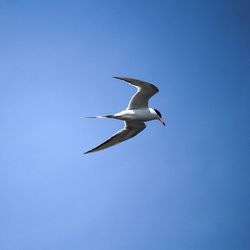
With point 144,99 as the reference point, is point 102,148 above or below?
below

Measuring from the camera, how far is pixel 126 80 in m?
13.4

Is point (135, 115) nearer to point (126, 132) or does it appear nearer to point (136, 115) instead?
point (136, 115)

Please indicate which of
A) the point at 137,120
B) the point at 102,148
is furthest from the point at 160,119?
the point at 102,148

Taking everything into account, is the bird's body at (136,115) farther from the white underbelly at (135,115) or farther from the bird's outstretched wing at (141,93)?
the bird's outstretched wing at (141,93)

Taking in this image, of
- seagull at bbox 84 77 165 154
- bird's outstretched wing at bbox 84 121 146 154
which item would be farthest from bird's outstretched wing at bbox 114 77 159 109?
bird's outstretched wing at bbox 84 121 146 154

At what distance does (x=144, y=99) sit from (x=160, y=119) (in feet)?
3.87

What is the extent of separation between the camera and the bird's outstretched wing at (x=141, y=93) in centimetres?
1374

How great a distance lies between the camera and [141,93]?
1435 cm

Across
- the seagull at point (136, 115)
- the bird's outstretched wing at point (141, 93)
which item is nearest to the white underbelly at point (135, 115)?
the seagull at point (136, 115)

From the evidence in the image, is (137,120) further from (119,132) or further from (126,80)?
(126,80)

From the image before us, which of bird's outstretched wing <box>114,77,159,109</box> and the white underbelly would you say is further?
the white underbelly

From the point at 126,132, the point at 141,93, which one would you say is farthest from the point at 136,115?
the point at 126,132

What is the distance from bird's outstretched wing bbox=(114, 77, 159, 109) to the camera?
45.1 ft

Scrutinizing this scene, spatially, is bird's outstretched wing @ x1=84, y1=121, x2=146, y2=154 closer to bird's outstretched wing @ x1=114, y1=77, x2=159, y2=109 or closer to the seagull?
the seagull
